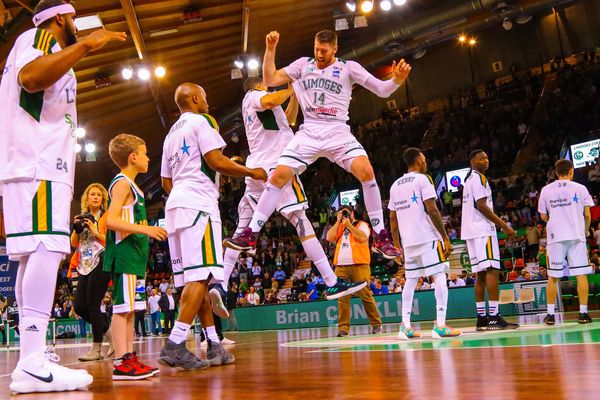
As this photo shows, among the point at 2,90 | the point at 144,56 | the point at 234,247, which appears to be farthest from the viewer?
the point at 144,56

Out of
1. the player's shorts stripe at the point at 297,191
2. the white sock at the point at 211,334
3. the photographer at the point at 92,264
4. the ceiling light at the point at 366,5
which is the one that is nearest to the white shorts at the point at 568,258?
the player's shorts stripe at the point at 297,191

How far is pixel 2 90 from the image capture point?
11.6 feet

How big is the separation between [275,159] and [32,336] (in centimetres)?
347

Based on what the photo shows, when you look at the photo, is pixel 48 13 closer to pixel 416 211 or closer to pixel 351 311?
pixel 416 211

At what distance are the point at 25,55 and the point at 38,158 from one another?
58 cm

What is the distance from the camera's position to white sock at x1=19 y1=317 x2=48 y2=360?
3.25m

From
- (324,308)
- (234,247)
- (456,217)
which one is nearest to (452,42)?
(456,217)

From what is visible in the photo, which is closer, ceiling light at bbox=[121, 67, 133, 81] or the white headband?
the white headband

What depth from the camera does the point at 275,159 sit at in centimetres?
637

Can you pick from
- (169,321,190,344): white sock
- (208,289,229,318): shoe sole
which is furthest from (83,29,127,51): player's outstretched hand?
(208,289,229,318): shoe sole

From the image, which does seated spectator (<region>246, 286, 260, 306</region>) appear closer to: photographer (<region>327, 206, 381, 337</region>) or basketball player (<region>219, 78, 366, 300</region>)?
photographer (<region>327, 206, 381, 337</region>)

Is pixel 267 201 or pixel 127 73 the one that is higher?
pixel 127 73

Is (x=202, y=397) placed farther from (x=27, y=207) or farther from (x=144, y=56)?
(x=144, y=56)

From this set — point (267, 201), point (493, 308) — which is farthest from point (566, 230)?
point (267, 201)
